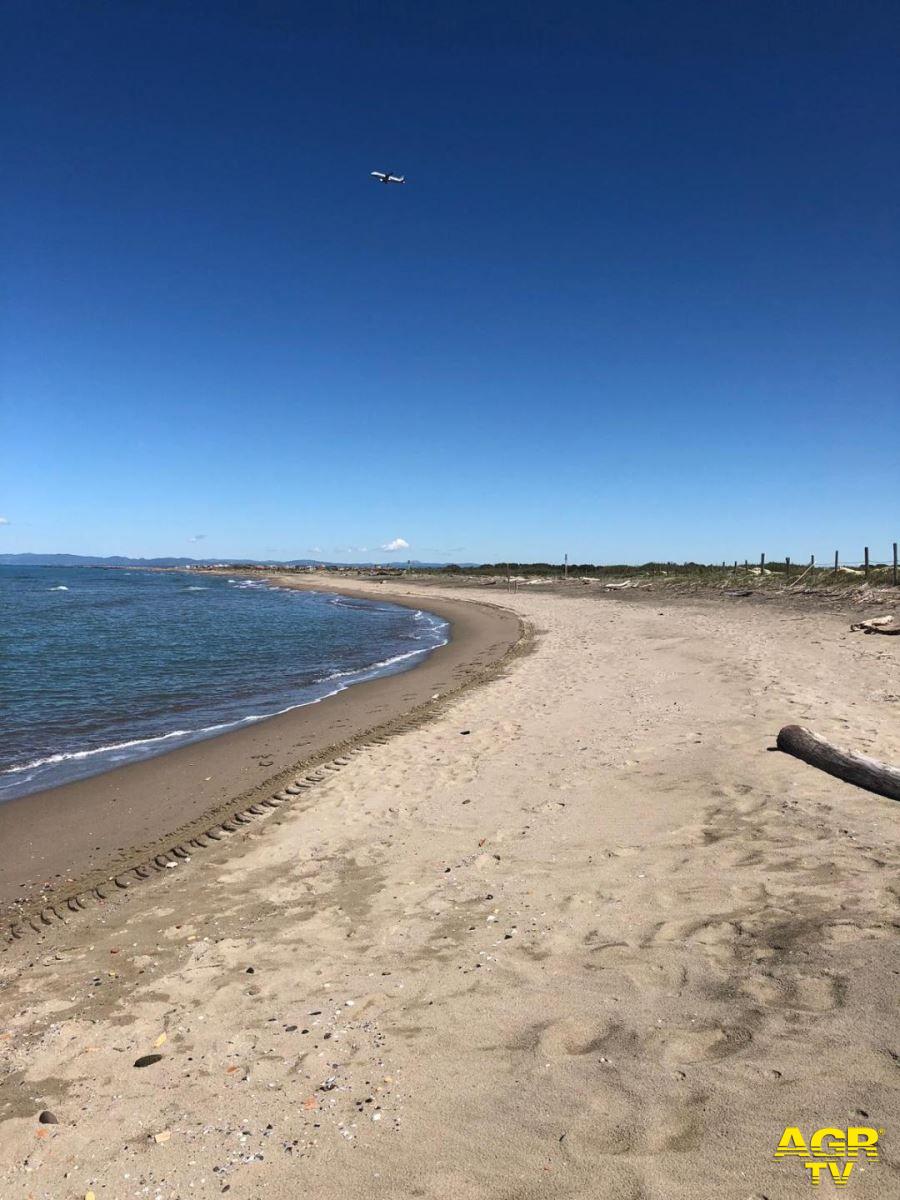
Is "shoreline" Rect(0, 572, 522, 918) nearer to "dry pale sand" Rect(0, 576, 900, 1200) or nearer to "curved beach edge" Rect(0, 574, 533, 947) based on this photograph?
"curved beach edge" Rect(0, 574, 533, 947)

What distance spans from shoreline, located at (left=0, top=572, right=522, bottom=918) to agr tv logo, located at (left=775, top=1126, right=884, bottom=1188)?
633 cm

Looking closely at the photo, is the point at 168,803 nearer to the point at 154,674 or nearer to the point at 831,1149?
the point at 831,1149

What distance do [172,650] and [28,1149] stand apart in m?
21.5

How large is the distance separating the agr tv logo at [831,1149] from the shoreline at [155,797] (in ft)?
20.8

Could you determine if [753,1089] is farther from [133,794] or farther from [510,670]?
[510,670]

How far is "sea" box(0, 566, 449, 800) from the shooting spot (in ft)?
38.2

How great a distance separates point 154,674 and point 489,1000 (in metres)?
17.0

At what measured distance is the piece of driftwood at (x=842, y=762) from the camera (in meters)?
6.50

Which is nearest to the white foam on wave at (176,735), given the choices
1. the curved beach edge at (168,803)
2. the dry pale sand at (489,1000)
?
the curved beach edge at (168,803)

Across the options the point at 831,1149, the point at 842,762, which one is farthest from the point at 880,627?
the point at 831,1149

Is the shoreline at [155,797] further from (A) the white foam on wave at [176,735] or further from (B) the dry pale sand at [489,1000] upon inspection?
(B) the dry pale sand at [489,1000]

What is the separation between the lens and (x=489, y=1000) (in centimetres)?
402

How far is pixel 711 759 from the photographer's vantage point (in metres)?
8.23

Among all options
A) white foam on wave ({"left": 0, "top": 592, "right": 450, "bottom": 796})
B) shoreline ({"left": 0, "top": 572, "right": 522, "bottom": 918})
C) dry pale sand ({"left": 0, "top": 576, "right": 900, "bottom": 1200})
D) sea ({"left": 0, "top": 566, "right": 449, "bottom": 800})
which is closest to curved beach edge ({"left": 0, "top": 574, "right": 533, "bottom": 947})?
shoreline ({"left": 0, "top": 572, "right": 522, "bottom": 918})
